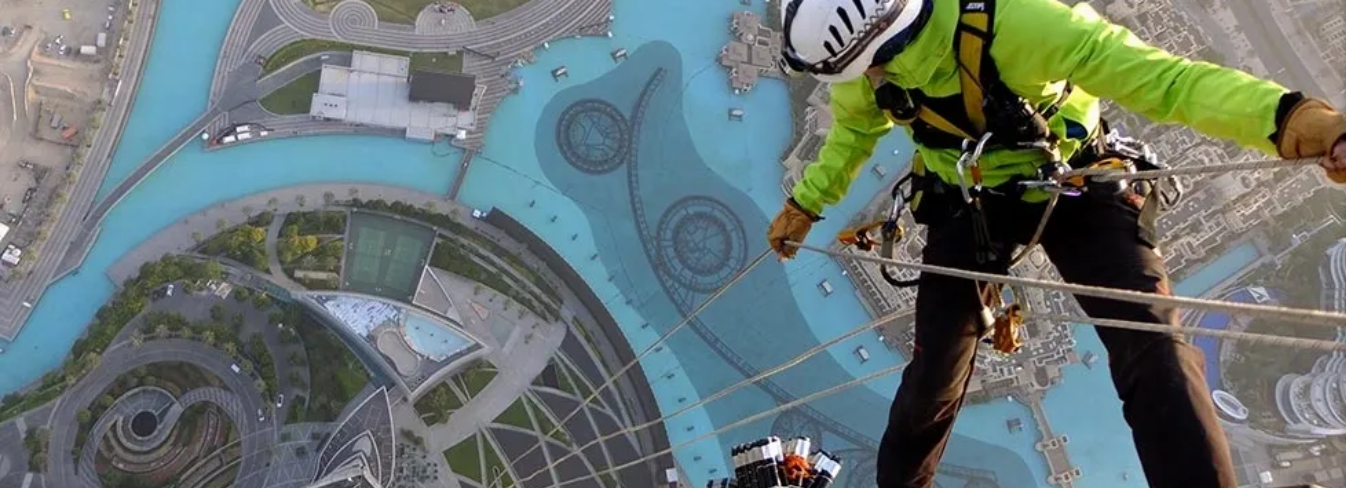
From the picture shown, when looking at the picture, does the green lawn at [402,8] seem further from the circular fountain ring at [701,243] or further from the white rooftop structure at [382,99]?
the circular fountain ring at [701,243]

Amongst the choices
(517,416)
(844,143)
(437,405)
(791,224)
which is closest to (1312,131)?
(844,143)

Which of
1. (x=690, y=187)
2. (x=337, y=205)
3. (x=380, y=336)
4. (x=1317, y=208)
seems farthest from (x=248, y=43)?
(x=1317, y=208)

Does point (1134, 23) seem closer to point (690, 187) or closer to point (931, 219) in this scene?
point (690, 187)

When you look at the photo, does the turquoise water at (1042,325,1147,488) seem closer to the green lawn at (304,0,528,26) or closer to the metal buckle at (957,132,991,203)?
the metal buckle at (957,132,991,203)

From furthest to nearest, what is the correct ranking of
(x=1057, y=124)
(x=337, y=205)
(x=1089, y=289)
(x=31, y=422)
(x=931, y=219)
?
(x=337, y=205), (x=31, y=422), (x=931, y=219), (x=1057, y=124), (x=1089, y=289)

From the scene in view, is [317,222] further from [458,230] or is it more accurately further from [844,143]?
[844,143]
